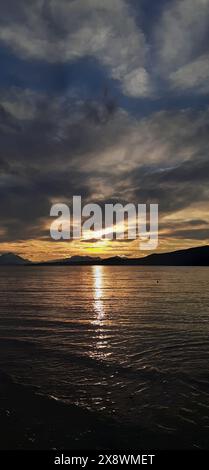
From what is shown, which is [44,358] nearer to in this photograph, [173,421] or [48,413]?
[48,413]

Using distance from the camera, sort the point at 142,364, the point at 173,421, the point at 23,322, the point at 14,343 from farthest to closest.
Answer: the point at 23,322 → the point at 14,343 → the point at 142,364 → the point at 173,421

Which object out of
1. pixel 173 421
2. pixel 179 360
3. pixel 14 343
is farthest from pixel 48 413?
pixel 14 343

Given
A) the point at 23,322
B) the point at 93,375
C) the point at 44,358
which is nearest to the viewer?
the point at 93,375

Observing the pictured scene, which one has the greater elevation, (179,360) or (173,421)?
(179,360)

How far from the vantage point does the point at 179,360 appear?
19.2m

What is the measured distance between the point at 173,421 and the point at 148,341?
39.8 feet
